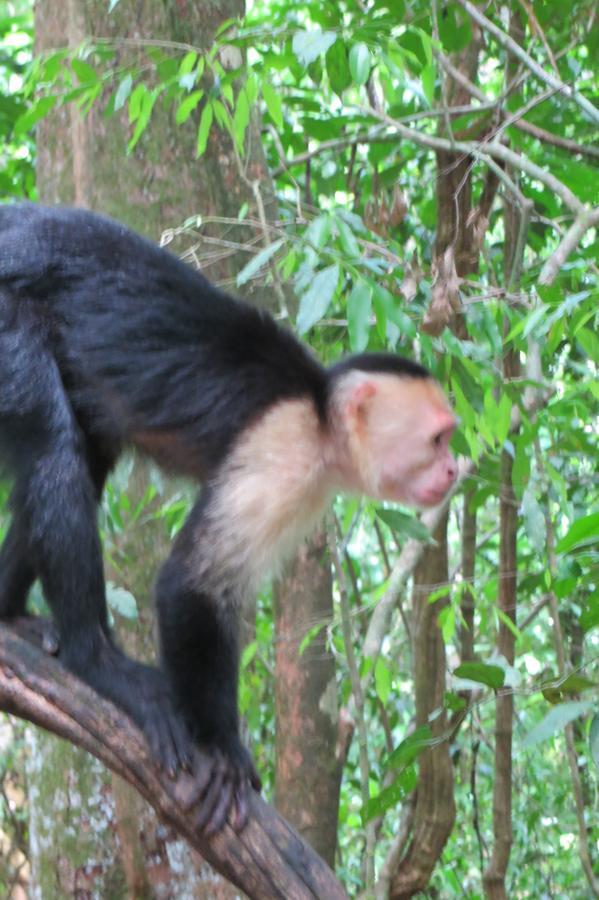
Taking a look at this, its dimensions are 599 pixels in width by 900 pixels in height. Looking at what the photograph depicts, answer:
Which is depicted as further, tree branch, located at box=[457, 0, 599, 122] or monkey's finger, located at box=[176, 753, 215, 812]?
tree branch, located at box=[457, 0, 599, 122]

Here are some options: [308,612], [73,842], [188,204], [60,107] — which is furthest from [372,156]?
[73,842]

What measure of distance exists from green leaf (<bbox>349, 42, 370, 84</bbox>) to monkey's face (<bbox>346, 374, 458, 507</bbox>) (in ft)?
2.45

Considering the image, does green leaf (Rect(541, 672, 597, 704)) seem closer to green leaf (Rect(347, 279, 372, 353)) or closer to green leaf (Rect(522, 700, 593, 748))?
green leaf (Rect(522, 700, 593, 748))

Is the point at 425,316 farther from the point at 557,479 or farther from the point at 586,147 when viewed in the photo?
the point at 586,147

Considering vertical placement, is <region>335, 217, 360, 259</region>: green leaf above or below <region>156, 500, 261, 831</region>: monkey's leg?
above

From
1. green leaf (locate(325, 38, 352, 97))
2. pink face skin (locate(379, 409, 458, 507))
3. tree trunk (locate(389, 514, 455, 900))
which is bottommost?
A: tree trunk (locate(389, 514, 455, 900))

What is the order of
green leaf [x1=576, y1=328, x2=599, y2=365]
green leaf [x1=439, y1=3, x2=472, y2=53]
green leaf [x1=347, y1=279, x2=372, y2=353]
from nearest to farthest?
green leaf [x1=347, y1=279, x2=372, y2=353] → green leaf [x1=576, y1=328, x2=599, y2=365] → green leaf [x1=439, y1=3, x2=472, y2=53]

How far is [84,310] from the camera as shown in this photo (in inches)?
104

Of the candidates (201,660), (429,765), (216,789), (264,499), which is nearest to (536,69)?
(264,499)

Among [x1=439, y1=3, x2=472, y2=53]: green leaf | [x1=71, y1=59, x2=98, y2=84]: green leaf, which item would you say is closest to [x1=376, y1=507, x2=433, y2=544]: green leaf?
[x1=71, y1=59, x2=98, y2=84]: green leaf

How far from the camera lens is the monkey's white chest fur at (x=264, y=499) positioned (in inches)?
94.6

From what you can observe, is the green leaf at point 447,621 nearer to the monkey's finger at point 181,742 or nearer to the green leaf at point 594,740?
the monkey's finger at point 181,742

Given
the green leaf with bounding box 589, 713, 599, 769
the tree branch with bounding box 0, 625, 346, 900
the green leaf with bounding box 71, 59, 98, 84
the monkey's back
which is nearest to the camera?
the green leaf with bounding box 589, 713, 599, 769

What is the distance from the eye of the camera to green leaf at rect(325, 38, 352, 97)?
8.86 ft
